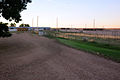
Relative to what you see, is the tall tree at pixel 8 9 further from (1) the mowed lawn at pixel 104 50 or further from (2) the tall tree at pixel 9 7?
(1) the mowed lawn at pixel 104 50

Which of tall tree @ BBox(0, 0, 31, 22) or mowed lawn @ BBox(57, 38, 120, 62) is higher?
tall tree @ BBox(0, 0, 31, 22)

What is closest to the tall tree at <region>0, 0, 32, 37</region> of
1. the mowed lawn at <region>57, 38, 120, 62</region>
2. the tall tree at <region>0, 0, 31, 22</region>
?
the tall tree at <region>0, 0, 31, 22</region>

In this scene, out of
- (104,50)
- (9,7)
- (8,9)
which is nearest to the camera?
(8,9)

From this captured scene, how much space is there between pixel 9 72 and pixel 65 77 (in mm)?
2871

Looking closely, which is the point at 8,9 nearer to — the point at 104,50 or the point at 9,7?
the point at 9,7

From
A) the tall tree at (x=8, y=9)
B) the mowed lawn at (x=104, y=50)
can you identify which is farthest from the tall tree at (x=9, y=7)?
the mowed lawn at (x=104, y=50)

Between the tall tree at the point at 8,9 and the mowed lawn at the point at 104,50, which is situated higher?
the tall tree at the point at 8,9

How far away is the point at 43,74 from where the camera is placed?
19.2ft

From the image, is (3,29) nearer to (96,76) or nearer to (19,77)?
(19,77)

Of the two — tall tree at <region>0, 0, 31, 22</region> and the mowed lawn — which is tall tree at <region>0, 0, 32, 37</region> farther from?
the mowed lawn

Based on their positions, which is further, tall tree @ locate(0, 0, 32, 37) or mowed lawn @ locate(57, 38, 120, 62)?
tall tree @ locate(0, 0, 32, 37)

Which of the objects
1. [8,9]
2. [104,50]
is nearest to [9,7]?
[8,9]

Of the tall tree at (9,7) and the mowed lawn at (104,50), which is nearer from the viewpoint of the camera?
the mowed lawn at (104,50)

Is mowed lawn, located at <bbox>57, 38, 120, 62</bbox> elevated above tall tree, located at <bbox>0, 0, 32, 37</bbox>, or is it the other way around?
tall tree, located at <bbox>0, 0, 32, 37</bbox>
